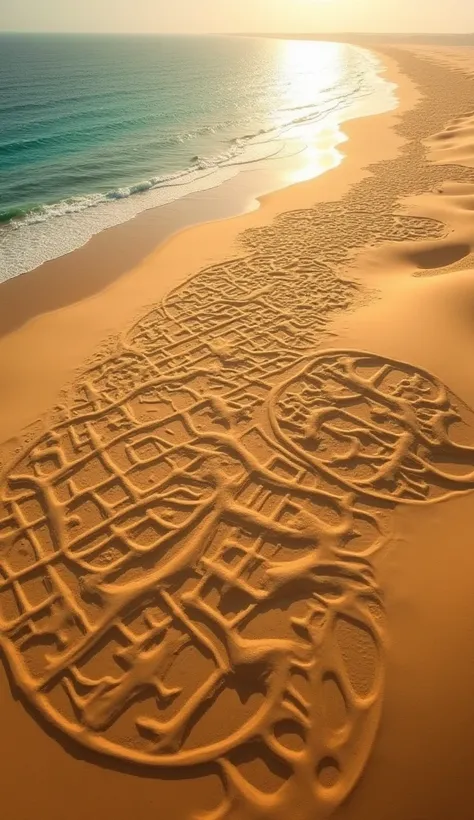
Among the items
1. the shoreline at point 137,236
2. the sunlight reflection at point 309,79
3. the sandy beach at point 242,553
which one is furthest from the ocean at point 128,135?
the sandy beach at point 242,553

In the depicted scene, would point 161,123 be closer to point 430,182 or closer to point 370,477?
point 430,182

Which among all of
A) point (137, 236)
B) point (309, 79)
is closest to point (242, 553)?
point (137, 236)

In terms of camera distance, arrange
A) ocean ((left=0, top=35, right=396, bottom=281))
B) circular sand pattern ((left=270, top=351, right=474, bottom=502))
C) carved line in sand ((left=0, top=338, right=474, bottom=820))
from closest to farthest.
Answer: carved line in sand ((left=0, top=338, right=474, bottom=820)) < circular sand pattern ((left=270, top=351, right=474, bottom=502)) < ocean ((left=0, top=35, right=396, bottom=281))

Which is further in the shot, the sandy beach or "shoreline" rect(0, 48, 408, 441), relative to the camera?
"shoreline" rect(0, 48, 408, 441)

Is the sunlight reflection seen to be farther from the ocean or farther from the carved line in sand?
the carved line in sand

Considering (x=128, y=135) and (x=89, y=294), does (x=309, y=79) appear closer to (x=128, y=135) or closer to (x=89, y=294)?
(x=128, y=135)

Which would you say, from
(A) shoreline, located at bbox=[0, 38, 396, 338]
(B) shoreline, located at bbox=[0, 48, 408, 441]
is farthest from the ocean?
(B) shoreline, located at bbox=[0, 48, 408, 441]
